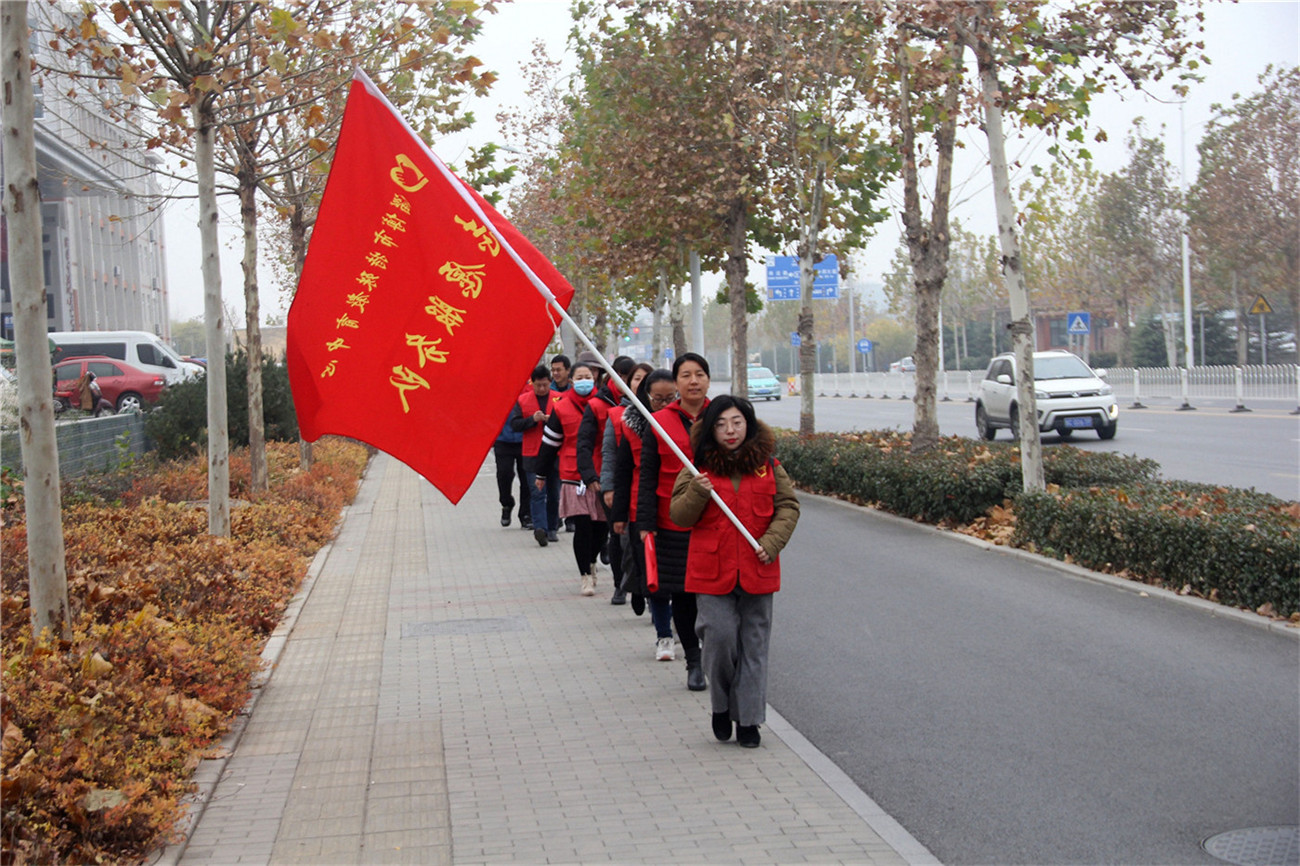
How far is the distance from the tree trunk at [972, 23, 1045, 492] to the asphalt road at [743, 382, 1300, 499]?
389 centimetres

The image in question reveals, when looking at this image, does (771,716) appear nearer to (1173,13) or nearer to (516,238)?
(516,238)

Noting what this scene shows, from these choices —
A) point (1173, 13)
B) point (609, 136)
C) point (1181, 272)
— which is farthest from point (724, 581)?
point (1181, 272)

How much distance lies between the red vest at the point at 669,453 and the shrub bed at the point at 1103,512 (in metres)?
4.10

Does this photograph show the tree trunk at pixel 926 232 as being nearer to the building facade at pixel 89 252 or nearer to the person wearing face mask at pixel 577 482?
the person wearing face mask at pixel 577 482

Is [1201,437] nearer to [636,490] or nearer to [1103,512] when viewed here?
[1103,512]

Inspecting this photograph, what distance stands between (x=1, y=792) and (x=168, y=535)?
610 centimetres

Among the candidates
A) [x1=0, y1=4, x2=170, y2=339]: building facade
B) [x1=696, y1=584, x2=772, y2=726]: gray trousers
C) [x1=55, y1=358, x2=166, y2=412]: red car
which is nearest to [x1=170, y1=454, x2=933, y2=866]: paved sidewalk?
[x1=696, y1=584, x2=772, y2=726]: gray trousers

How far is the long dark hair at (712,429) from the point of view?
5.80 m

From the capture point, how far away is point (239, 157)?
595 inches

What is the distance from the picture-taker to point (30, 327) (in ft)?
18.6

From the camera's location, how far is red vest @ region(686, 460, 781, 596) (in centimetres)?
580

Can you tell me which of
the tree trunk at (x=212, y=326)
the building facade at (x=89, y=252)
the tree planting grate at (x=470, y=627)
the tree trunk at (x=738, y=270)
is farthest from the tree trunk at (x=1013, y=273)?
the building facade at (x=89, y=252)

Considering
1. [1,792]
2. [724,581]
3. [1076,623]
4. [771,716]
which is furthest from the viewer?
[1076,623]

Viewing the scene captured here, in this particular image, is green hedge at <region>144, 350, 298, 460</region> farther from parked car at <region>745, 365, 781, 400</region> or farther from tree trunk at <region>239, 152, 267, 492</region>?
parked car at <region>745, 365, 781, 400</region>
